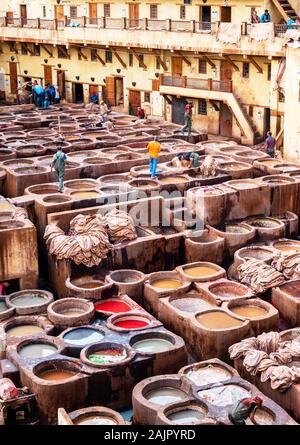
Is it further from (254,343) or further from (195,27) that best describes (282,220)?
(195,27)

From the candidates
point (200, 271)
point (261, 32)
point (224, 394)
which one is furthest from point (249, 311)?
point (261, 32)

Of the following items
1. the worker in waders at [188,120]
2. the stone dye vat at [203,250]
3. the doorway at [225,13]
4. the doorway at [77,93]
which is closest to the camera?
the stone dye vat at [203,250]

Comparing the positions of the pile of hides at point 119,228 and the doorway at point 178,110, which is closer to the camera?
the pile of hides at point 119,228

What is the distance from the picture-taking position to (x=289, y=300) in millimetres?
19781

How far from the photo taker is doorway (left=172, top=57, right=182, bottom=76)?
4148cm

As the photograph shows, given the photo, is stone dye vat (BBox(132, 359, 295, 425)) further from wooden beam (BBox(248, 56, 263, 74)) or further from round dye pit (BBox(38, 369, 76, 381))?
wooden beam (BBox(248, 56, 263, 74))

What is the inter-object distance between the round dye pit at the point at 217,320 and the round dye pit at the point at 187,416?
3.51m

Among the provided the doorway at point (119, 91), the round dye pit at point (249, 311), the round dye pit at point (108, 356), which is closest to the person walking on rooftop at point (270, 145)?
the round dye pit at point (249, 311)

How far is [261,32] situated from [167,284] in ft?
58.3

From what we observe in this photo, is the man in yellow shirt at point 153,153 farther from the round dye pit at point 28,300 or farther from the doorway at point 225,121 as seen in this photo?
the doorway at point 225,121

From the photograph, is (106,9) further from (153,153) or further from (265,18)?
(153,153)

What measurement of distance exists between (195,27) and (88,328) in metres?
24.4

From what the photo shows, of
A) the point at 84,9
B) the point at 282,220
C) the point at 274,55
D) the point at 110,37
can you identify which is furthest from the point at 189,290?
the point at 84,9

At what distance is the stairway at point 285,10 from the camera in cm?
3631
